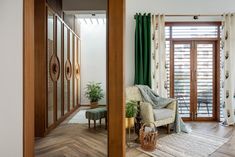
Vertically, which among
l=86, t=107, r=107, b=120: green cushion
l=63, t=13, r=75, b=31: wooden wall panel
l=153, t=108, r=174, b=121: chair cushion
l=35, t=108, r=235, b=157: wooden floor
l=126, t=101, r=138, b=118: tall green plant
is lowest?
→ l=35, t=108, r=235, b=157: wooden floor

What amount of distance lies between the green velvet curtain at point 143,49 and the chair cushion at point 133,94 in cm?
46

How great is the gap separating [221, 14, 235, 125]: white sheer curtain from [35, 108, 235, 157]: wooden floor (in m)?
0.39

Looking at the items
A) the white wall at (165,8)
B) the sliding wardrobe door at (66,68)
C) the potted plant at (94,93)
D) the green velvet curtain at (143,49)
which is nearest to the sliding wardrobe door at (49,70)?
the sliding wardrobe door at (66,68)

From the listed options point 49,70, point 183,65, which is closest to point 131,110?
point 49,70

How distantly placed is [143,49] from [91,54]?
2845mm

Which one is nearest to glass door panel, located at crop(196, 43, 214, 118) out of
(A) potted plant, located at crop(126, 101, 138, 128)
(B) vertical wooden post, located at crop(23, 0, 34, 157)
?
(A) potted plant, located at crop(126, 101, 138, 128)

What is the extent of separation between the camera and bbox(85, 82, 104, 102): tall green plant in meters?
6.92

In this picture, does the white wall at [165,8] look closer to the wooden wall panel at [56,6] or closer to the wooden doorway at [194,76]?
the wooden doorway at [194,76]

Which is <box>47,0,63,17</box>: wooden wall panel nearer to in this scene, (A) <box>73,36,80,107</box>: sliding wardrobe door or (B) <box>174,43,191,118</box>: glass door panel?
(A) <box>73,36,80,107</box>: sliding wardrobe door

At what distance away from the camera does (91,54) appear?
7.45 m

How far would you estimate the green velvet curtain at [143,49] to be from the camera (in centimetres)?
494

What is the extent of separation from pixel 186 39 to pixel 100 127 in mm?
2734

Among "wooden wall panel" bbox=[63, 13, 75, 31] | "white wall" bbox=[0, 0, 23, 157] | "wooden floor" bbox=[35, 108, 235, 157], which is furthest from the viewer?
"wooden wall panel" bbox=[63, 13, 75, 31]

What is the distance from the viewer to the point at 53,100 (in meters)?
4.53
